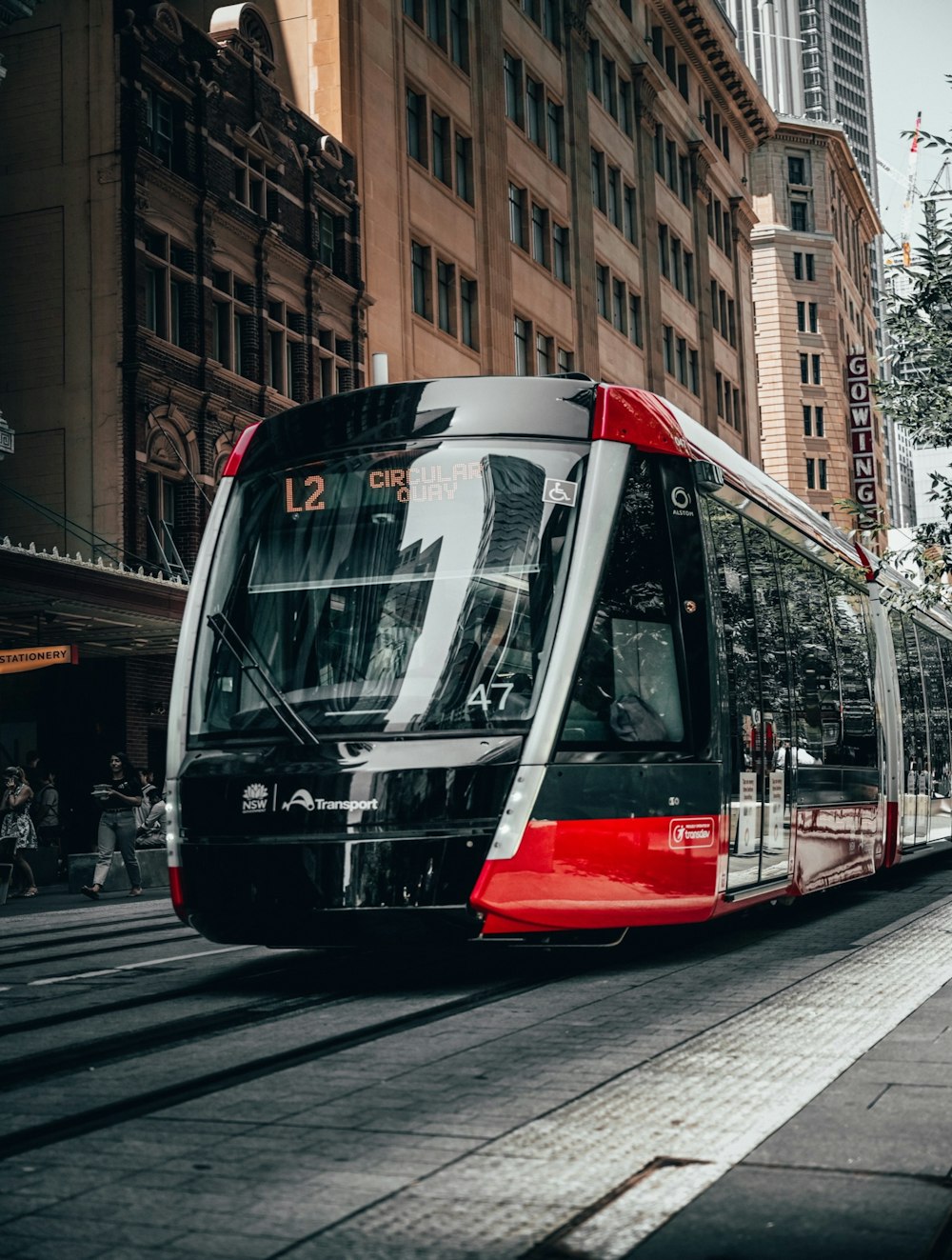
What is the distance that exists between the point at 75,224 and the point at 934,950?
72.4ft

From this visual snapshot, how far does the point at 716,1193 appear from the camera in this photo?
4449mm

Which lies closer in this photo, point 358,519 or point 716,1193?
point 716,1193

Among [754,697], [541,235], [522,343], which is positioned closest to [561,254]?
[541,235]

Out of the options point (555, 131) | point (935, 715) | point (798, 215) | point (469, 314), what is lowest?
point (935, 715)

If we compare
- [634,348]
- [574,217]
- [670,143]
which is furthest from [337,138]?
[670,143]

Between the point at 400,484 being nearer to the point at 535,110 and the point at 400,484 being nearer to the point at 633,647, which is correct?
the point at 633,647

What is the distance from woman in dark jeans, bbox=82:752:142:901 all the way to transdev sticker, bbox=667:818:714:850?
1041 centimetres

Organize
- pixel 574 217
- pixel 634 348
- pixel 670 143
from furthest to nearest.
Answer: pixel 670 143
pixel 634 348
pixel 574 217

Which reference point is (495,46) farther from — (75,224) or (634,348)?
(75,224)

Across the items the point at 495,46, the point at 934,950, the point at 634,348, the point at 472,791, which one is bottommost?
the point at 934,950

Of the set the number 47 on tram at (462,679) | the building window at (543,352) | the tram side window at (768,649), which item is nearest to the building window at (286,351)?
the building window at (543,352)

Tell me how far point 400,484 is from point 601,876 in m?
2.31

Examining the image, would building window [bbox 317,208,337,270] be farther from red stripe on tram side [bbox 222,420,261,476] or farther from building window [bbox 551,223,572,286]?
red stripe on tram side [bbox 222,420,261,476]

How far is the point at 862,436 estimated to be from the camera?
58.3 metres
